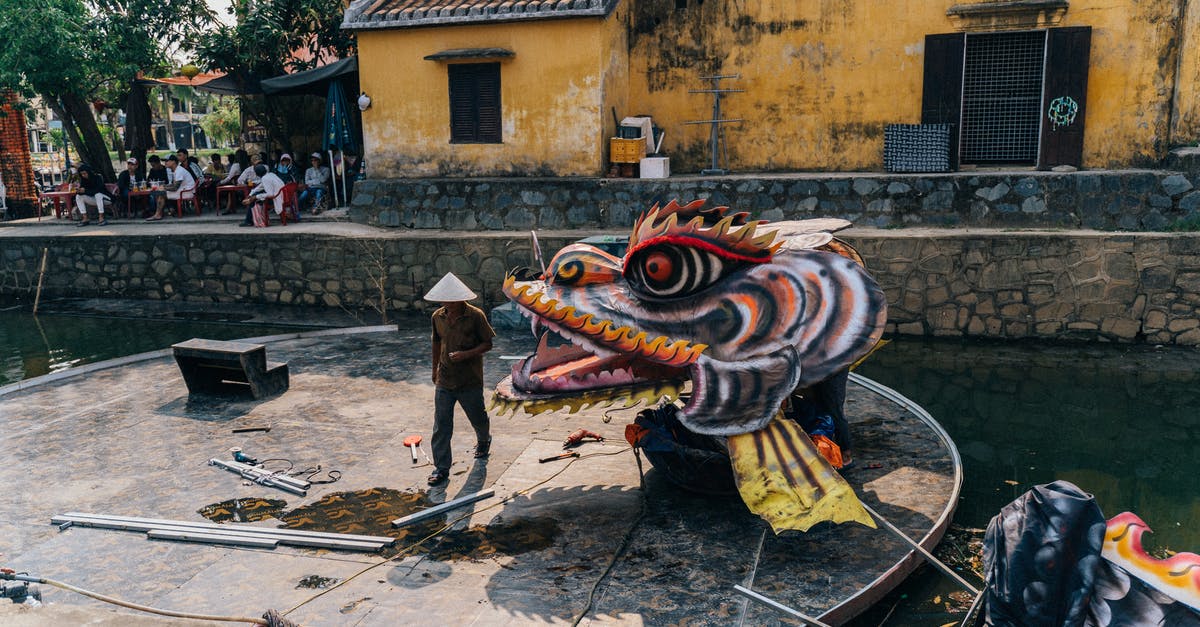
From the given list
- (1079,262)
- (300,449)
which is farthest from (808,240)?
(1079,262)

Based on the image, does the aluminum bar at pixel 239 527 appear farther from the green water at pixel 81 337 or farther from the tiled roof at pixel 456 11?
the tiled roof at pixel 456 11

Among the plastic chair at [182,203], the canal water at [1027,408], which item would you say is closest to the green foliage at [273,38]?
the plastic chair at [182,203]

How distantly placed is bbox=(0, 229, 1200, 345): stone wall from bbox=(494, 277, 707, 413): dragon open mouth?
8.08 meters

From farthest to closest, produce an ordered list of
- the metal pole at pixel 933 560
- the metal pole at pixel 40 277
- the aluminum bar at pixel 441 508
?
the metal pole at pixel 40 277, the aluminum bar at pixel 441 508, the metal pole at pixel 933 560

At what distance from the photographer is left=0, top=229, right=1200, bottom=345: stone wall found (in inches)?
516

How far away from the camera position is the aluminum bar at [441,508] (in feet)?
22.7

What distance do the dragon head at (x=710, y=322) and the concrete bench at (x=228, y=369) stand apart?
416cm

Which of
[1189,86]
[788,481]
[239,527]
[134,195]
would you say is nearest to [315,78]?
[134,195]

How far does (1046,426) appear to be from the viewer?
1030 centimetres

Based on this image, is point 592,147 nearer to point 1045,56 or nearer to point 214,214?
point 1045,56

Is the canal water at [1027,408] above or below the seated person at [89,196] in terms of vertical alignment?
below

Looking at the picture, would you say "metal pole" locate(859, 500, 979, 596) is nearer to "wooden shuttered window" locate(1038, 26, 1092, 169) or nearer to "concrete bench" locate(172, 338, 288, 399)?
"concrete bench" locate(172, 338, 288, 399)

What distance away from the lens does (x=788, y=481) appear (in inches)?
243

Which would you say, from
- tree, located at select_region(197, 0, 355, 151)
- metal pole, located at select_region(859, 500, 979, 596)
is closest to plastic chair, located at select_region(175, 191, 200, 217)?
tree, located at select_region(197, 0, 355, 151)
